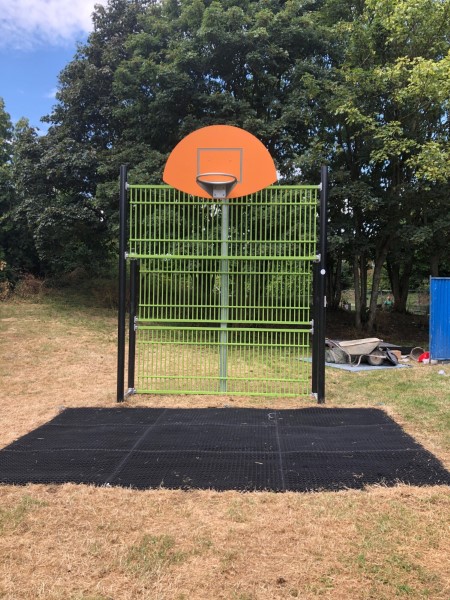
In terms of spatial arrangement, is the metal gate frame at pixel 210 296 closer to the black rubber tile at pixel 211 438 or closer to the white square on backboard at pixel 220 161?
the white square on backboard at pixel 220 161

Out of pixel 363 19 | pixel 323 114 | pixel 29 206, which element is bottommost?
pixel 29 206

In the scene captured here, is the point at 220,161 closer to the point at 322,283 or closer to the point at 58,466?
the point at 322,283

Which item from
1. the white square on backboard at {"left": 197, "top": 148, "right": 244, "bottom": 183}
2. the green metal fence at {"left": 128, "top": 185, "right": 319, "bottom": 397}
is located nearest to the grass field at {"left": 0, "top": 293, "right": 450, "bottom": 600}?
the green metal fence at {"left": 128, "top": 185, "right": 319, "bottom": 397}

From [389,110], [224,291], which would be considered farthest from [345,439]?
[389,110]

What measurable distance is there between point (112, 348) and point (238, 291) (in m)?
5.80

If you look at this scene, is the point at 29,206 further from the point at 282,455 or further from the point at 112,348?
the point at 282,455

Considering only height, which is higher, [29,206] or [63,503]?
[29,206]

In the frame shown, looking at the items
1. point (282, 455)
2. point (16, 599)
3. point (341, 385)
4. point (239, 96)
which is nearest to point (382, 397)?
point (341, 385)

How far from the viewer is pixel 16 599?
241 cm

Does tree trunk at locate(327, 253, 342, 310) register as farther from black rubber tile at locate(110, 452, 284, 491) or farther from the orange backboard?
black rubber tile at locate(110, 452, 284, 491)

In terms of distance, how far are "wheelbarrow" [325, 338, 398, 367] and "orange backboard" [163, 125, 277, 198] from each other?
15.7ft

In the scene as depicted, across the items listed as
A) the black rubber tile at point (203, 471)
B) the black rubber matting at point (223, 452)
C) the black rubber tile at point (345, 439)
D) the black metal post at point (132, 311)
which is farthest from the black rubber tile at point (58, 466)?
the black metal post at point (132, 311)

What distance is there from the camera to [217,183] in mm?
6586

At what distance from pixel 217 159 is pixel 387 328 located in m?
13.3
